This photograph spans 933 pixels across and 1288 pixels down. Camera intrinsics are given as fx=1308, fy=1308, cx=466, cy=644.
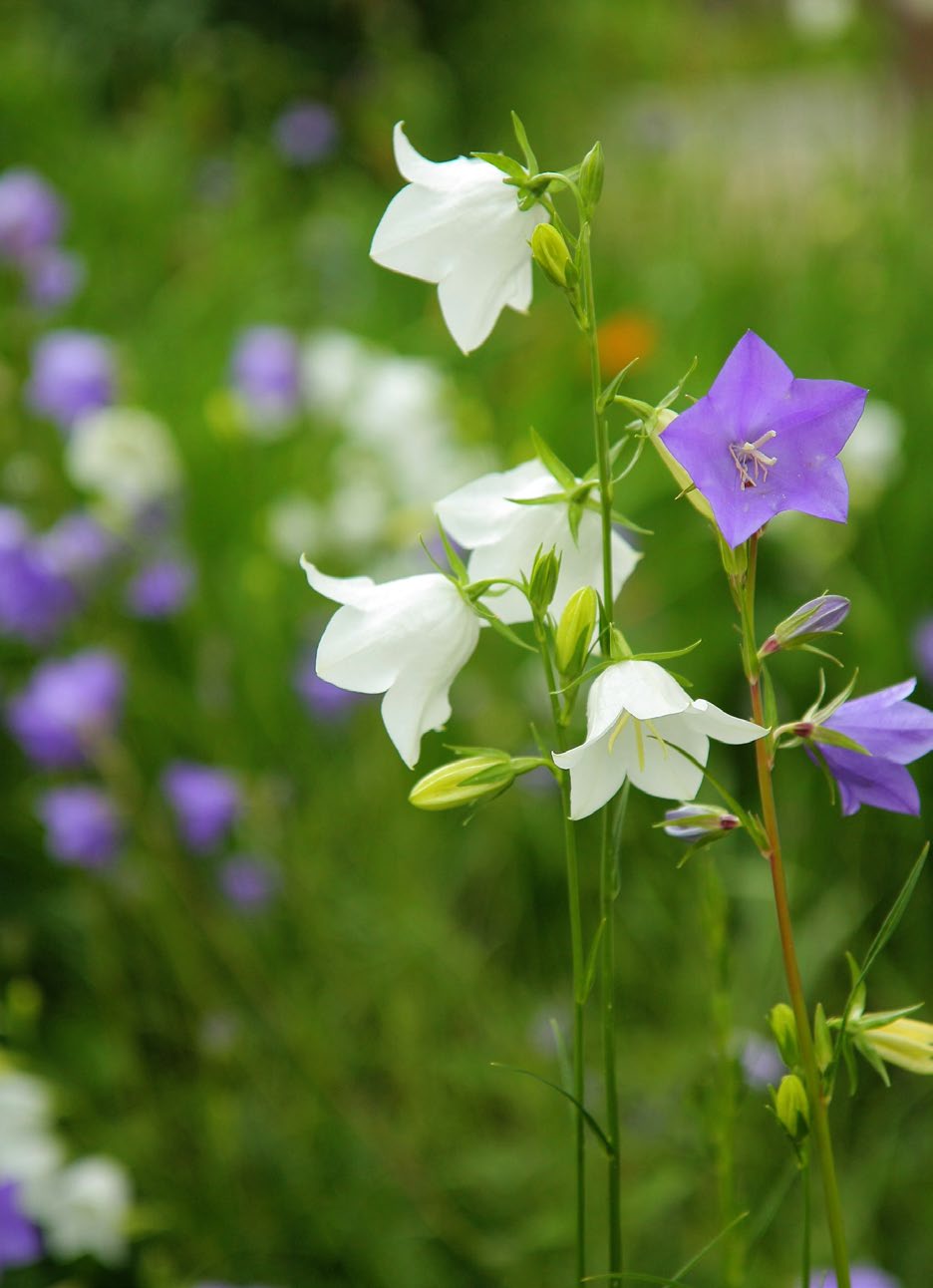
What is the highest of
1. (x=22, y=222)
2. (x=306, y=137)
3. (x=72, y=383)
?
(x=22, y=222)

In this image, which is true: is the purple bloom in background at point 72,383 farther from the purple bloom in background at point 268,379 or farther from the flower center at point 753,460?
the flower center at point 753,460

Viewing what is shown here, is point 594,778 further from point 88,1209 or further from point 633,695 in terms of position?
point 88,1209

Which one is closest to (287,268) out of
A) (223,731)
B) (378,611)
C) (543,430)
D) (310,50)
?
(543,430)

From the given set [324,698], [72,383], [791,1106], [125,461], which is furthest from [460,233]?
[72,383]

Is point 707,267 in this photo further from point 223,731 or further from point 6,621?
point 6,621

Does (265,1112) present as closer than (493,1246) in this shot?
No

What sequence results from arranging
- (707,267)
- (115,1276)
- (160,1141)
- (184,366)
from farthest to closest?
(707,267)
(184,366)
(160,1141)
(115,1276)

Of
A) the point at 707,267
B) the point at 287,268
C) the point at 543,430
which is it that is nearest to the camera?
the point at 543,430
